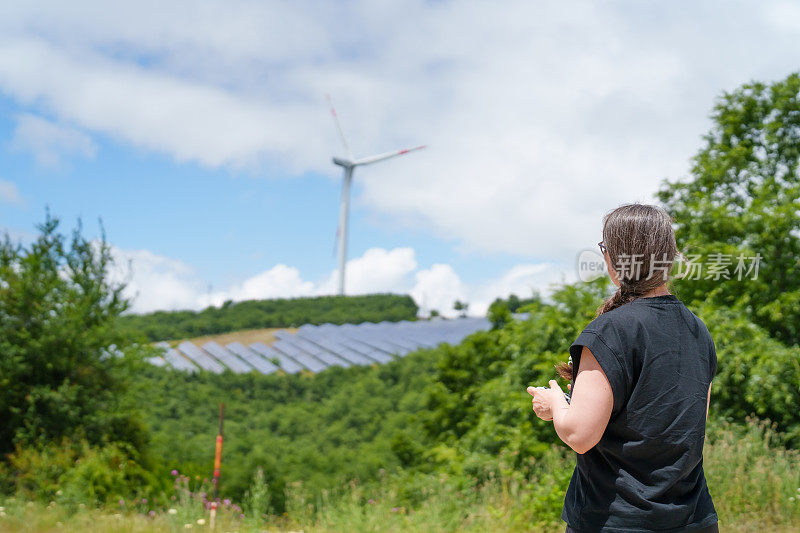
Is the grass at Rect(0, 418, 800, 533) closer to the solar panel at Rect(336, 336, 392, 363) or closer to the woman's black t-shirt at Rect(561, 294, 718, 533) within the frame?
the woman's black t-shirt at Rect(561, 294, 718, 533)

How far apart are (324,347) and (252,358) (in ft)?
14.1

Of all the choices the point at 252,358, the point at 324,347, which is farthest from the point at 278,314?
the point at 252,358

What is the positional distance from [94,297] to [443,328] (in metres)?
27.7

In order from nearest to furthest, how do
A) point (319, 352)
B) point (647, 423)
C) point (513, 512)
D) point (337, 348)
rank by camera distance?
point (647, 423)
point (513, 512)
point (319, 352)
point (337, 348)

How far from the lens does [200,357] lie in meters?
32.7

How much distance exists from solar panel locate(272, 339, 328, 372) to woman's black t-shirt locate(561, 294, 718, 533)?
1129 inches

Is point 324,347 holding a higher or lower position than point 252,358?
higher

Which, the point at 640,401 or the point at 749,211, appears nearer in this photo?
the point at 640,401

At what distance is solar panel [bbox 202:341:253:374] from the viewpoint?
2969cm

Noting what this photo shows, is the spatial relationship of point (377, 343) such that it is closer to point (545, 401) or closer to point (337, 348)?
point (337, 348)

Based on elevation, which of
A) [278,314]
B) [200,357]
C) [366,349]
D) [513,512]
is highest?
[278,314]

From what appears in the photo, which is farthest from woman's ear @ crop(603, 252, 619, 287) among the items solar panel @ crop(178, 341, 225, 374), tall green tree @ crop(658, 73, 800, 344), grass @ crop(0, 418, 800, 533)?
solar panel @ crop(178, 341, 225, 374)

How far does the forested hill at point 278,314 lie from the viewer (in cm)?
4147

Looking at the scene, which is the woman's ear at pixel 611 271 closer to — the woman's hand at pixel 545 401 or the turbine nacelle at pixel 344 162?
the woman's hand at pixel 545 401
